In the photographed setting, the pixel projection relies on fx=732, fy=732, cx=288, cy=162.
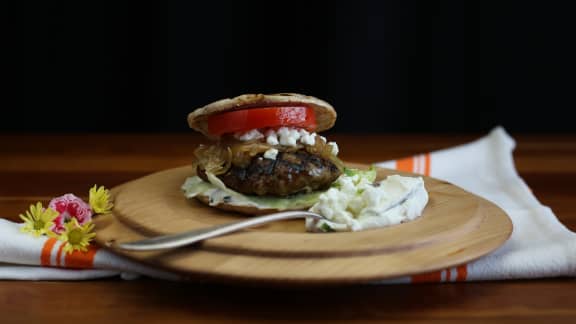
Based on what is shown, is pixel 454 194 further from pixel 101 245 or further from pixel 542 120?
pixel 542 120

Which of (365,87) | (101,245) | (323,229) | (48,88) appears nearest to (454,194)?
(323,229)

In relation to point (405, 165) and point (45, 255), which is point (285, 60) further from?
point (45, 255)

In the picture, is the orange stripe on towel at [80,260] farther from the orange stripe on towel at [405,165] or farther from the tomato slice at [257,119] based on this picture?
the orange stripe on towel at [405,165]

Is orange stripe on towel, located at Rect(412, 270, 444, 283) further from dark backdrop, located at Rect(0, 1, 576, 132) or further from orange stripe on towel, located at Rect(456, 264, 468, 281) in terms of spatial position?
dark backdrop, located at Rect(0, 1, 576, 132)

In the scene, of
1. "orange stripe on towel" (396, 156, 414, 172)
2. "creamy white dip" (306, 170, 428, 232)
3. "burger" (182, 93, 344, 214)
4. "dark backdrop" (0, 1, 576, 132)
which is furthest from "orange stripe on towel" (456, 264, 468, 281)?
"dark backdrop" (0, 1, 576, 132)

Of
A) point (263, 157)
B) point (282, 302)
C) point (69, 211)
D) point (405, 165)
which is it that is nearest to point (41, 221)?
point (69, 211)
